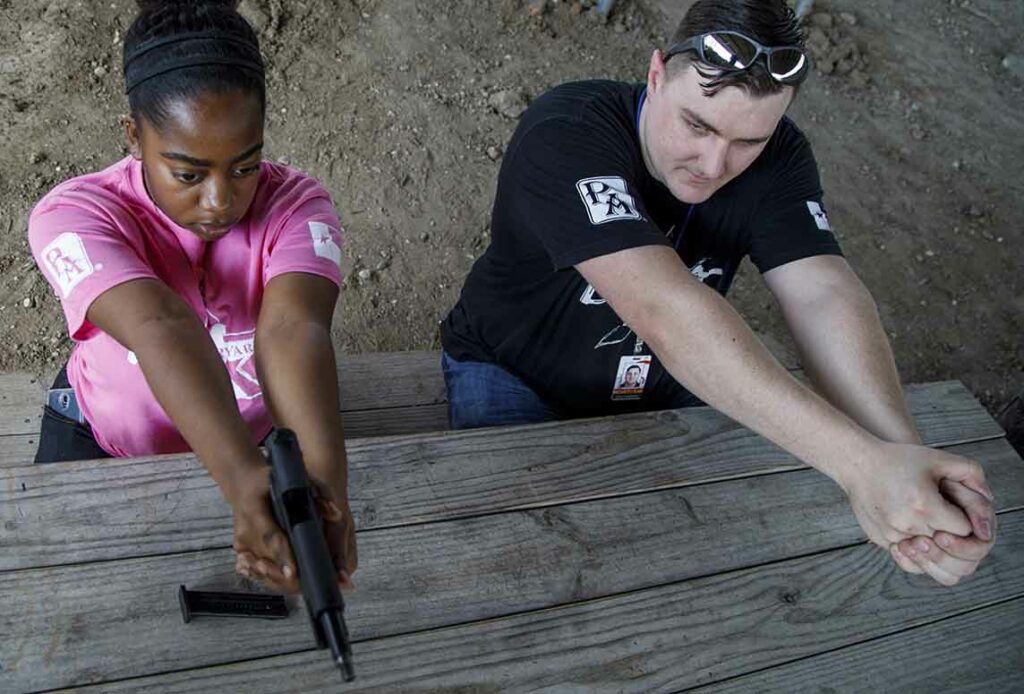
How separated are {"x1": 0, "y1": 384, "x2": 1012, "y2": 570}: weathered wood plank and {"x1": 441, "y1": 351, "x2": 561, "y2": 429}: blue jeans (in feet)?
1.30

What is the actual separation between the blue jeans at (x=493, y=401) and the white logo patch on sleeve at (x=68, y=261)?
0.96 meters

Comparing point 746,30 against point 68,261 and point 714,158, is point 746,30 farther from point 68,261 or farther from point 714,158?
point 68,261

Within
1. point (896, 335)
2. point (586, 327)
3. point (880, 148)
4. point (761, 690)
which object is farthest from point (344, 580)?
point (880, 148)

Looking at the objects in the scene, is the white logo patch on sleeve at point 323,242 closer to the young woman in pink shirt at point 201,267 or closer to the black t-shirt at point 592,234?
the young woman in pink shirt at point 201,267

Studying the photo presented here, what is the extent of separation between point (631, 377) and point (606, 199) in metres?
0.58

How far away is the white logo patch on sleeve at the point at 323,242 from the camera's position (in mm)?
1668

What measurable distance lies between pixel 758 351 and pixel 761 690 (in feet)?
1.95

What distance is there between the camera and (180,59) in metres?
1.46

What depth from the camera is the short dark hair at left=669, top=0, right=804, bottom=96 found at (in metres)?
1.72

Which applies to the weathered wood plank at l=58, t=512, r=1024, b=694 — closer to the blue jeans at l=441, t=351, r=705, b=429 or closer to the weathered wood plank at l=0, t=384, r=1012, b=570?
the weathered wood plank at l=0, t=384, r=1012, b=570

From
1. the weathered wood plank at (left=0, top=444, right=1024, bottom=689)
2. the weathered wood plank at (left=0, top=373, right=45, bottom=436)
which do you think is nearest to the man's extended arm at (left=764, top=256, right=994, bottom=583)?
the weathered wood plank at (left=0, top=444, right=1024, bottom=689)

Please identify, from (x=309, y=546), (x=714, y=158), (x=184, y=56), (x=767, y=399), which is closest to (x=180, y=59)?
(x=184, y=56)

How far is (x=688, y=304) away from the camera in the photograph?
65.0 inches

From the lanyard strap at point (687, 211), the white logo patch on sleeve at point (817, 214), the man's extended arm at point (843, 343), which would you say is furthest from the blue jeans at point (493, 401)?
the white logo patch on sleeve at point (817, 214)
